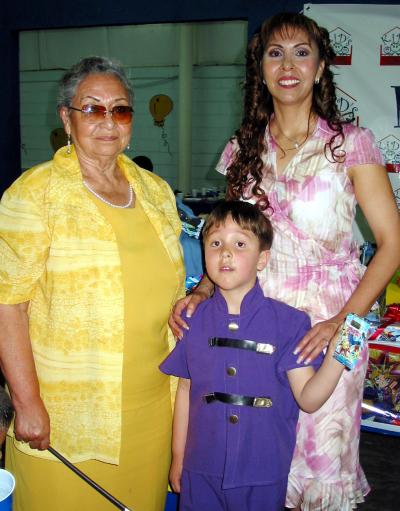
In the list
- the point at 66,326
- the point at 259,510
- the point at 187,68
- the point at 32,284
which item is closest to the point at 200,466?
the point at 259,510

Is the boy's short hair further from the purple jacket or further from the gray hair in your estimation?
the gray hair

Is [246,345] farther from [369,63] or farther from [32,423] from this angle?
[369,63]

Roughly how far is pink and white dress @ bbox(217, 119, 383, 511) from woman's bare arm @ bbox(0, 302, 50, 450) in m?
0.81

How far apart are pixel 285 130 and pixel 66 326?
3.26ft

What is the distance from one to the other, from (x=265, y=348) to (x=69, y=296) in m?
0.63

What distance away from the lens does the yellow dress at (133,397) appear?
5.95 ft

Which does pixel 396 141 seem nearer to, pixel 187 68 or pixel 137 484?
pixel 137 484

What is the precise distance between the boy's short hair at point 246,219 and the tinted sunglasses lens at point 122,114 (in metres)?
0.44

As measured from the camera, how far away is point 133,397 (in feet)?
6.13

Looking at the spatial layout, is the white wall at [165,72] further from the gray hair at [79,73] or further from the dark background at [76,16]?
the gray hair at [79,73]

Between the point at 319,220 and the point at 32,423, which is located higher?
the point at 319,220

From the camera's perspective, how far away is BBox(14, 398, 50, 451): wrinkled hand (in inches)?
68.3

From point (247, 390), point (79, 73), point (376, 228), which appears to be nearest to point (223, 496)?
point (247, 390)

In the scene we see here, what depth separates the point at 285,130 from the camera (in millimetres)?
1934
